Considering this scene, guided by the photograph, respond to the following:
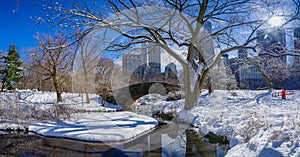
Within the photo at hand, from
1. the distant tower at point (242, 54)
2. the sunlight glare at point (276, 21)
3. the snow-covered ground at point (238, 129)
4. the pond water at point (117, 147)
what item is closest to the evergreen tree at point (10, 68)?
the snow-covered ground at point (238, 129)

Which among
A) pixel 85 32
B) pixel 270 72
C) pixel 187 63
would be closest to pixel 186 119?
pixel 187 63

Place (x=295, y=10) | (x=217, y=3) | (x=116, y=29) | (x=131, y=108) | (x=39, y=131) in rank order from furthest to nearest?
(x=131, y=108)
(x=217, y=3)
(x=295, y=10)
(x=39, y=131)
(x=116, y=29)

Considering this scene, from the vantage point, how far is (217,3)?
23.7 ft

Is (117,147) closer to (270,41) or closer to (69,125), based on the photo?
(69,125)

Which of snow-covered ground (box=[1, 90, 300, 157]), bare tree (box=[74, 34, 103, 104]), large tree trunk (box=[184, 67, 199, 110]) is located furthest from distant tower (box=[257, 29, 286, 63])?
bare tree (box=[74, 34, 103, 104])

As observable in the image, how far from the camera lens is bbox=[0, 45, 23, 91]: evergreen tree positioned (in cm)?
1728

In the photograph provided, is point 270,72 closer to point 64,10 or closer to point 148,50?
point 148,50

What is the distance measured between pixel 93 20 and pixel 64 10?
83cm

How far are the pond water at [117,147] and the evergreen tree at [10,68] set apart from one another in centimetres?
1418

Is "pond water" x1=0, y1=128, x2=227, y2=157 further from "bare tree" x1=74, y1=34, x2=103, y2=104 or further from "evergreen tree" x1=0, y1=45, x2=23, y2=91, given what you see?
"evergreen tree" x1=0, y1=45, x2=23, y2=91

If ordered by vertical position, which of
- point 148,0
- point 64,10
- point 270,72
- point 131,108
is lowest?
point 131,108

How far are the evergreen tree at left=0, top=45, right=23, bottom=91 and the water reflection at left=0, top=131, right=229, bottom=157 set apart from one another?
14.2m

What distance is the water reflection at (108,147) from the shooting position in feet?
13.7

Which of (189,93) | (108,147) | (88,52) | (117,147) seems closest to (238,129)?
(117,147)
